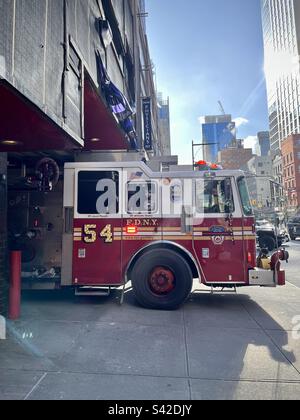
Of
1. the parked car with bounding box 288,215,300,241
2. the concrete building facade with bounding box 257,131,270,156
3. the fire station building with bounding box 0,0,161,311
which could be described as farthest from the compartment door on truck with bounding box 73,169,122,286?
the concrete building facade with bounding box 257,131,270,156

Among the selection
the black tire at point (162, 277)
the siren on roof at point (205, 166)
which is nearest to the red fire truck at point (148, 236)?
the black tire at point (162, 277)

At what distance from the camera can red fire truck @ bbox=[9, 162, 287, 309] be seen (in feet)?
19.8

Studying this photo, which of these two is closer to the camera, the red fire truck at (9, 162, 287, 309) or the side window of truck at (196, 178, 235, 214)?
the red fire truck at (9, 162, 287, 309)

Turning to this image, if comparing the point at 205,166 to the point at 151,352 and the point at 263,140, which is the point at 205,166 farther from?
the point at 263,140

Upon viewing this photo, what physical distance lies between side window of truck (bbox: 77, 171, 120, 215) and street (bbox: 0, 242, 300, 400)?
2.05 metres

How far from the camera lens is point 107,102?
801 centimetres

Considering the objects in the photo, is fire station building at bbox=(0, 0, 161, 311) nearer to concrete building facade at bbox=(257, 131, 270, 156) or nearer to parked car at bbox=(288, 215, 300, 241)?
parked car at bbox=(288, 215, 300, 241)

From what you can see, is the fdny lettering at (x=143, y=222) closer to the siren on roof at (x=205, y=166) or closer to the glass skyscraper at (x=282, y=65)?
the siren on roof at (x=205, y=166)

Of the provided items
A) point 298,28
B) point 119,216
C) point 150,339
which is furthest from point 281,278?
point 298,28

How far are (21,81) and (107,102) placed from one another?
14.7 feet

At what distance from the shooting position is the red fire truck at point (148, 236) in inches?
238

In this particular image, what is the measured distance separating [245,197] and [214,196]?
0.64 m
